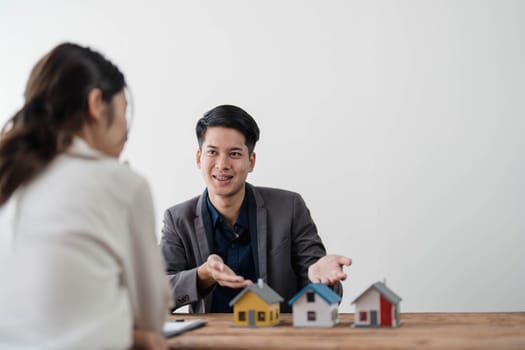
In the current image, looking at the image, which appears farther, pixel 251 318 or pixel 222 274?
pixel 222 274

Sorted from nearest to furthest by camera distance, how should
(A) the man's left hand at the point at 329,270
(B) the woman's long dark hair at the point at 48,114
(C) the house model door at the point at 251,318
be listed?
(B) the woman's long dark hair at the point at 48,114 < (C) the house model door at the point at 251,318 < (A) the man's left hand at the point at 329,270

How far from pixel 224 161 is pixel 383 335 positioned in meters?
1.20

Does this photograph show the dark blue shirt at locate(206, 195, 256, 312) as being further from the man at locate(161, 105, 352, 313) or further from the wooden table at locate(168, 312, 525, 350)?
the wooden table at locate(168, 312, 525, 350)

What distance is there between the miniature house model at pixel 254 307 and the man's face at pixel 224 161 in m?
0.81

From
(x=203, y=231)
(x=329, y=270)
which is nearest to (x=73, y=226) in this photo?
(x=329, y=270)

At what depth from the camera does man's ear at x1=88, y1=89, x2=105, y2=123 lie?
1.41 meters

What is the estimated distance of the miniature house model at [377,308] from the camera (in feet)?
5.65

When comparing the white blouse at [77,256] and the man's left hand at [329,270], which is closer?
the white blouse at [77,256]

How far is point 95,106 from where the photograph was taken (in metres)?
1.42

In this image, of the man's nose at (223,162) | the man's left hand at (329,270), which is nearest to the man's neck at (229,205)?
the man's nose at (223,162)

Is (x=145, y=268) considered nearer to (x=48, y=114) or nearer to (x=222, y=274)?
(x=48, y=114)

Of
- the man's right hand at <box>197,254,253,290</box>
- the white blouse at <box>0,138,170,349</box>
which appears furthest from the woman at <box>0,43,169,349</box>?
the man's right hand at <box>197,254,253,290</box>

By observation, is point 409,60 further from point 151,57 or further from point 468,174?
point 151,57

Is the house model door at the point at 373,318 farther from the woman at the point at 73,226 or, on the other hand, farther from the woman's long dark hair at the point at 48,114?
the woman's long dark hair at the point at 48,114
